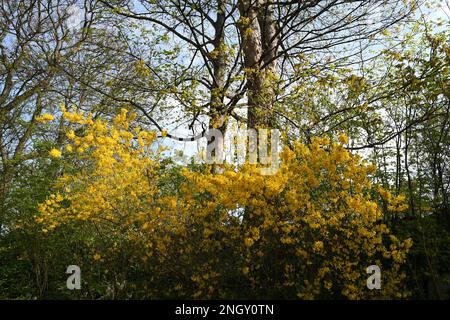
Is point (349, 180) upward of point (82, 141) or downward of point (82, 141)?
downward

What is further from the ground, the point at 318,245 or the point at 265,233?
the point at 265,233

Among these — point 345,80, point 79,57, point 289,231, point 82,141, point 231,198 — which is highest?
point 79,57

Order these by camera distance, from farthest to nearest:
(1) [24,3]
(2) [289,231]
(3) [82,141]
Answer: (1) [24,3]
(3) [82,141]
(2) [289,231]

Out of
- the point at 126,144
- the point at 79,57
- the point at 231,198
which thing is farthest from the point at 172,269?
the point at 79,57

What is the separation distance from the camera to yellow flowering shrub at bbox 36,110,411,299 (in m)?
3.14

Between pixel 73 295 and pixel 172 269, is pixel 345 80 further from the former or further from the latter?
pixel 73 295

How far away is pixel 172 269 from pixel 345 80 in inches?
128

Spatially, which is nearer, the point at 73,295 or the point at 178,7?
the point at 73,295

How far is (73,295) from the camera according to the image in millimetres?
4219

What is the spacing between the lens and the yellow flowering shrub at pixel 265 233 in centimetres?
314

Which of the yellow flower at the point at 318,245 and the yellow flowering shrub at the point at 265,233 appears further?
the yellow flowering shrub at the point at 265,233

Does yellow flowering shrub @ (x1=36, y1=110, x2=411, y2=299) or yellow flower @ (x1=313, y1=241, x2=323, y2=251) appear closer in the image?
yellow flower @ (x1=313, y1=241, x2=323, y2=251)

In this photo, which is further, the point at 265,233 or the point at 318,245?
the point at 265,233

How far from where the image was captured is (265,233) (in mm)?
3355
